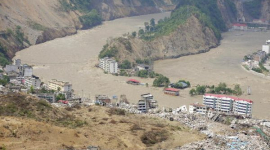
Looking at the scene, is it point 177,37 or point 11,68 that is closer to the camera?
point 11,68

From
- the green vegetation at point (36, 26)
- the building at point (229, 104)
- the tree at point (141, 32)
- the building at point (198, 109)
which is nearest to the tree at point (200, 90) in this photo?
the building at point (229, 104)

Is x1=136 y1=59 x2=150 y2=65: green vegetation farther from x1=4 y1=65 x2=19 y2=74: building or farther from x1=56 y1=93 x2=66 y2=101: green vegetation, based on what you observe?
x1=56 y1=93 x2=66 y2=101: green vegetation

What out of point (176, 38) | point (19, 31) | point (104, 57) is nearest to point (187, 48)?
point (176, 38)

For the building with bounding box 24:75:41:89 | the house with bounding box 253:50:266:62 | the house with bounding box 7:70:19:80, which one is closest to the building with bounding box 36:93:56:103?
the building with bounding box 24:75:41:89

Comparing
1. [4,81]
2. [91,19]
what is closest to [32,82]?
[4,81]

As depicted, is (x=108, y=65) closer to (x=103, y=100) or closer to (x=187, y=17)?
(x=103, y=100)

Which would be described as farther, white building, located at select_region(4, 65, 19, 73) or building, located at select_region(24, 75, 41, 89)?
white building, located at select_region(4, 65, 19, 73)

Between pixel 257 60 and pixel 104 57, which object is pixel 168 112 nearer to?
pixel 104 57

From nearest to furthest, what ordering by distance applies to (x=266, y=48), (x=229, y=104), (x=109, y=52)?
1. (x=229, y=104)
2. (x=109, y=52)
3. (x=266, y=48)
